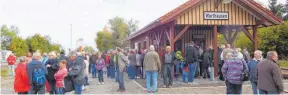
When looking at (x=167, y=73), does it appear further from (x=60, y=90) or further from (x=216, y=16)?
(x=60, y=90)

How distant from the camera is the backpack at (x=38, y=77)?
28.4 ft

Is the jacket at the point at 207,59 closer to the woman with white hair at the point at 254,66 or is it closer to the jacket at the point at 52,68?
the woman with white hair at the point at 254,66

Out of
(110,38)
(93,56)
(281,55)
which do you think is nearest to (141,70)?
(93,56)

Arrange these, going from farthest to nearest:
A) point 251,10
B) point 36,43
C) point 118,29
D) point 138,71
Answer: point 118,29 < point 36,43 < point 138,71 < point 251,10

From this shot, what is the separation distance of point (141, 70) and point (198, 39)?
379 cm

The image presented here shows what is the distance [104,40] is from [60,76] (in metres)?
67.5

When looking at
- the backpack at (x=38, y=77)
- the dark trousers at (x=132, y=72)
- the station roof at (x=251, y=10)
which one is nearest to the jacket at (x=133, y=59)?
the dark trousers at (x=132, y=72)

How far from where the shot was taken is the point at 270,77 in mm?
7211

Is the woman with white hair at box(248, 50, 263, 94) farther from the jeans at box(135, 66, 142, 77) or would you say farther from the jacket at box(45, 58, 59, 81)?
the jeans at box(135, 66, 142, 77)

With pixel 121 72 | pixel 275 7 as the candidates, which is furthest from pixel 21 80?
pixel 275 7

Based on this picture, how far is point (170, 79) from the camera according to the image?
12.8m

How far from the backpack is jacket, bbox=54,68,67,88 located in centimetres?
53

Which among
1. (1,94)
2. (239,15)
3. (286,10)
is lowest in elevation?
(1,94)

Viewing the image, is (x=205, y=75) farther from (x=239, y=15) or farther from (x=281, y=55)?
(x=281, y=55)
